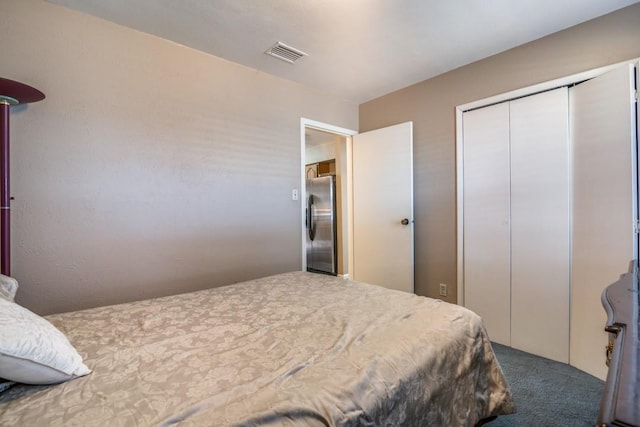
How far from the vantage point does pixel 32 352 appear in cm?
75

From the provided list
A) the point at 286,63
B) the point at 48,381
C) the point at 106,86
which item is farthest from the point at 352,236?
the point at 48,381

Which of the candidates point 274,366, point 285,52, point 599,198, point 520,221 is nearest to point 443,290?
point 520,221

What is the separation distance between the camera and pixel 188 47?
2.28 meters

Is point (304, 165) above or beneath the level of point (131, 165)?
above

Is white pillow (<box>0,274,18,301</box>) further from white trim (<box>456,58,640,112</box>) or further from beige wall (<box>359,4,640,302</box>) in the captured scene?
white trim (<box>456,58,640,112</box>)

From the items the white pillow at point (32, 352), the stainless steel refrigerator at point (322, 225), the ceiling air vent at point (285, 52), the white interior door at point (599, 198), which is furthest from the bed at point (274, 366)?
the stainless steel refrigerator at point (322, 225)

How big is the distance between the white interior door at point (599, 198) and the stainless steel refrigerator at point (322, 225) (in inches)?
124

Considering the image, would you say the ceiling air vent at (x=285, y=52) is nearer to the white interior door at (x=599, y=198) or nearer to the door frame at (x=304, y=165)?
the door frame at (x=304, y=165)

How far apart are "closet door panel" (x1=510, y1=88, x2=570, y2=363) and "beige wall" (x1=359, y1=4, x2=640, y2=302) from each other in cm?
24

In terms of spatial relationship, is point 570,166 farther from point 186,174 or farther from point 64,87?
point 64,87

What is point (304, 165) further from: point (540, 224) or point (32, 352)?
point (32, 352)

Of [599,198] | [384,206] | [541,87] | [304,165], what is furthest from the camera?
[384,206]

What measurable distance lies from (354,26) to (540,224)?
206cm

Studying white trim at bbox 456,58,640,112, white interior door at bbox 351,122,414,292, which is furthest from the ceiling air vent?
white trim at bbox 456,58,640,112
